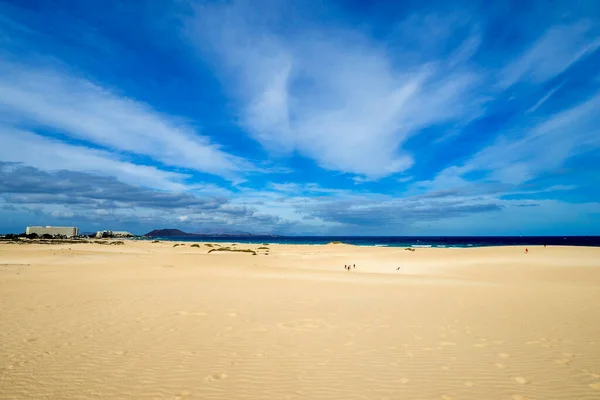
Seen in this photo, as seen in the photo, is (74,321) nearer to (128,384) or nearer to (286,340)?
(128,384)

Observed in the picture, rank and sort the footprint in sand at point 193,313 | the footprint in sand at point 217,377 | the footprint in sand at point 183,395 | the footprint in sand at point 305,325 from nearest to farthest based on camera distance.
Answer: the footprint in sand at point 183,395 → the footprint in sand at point 217,377 → the footprint in sand at point 305,325 → the footprint in sand at point 193,313

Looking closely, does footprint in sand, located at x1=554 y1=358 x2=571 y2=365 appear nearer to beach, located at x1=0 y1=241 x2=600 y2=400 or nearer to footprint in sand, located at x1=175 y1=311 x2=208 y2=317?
beach, located at x1=0 y1=241 x2=600 y2=400

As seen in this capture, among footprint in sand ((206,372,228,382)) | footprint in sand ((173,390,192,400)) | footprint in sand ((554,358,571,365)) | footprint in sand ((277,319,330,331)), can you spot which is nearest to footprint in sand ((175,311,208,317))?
footprint in sand ((277,319,330,331))

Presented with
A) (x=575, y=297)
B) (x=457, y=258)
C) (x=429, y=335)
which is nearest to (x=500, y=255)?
(x=457, y=258)

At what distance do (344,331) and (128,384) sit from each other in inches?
206

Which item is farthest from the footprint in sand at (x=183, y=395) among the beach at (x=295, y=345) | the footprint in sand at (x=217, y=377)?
the footprint in sand at (x=217, y=377)

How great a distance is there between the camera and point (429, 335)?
8062mm

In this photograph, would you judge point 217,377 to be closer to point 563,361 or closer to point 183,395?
point 183,395

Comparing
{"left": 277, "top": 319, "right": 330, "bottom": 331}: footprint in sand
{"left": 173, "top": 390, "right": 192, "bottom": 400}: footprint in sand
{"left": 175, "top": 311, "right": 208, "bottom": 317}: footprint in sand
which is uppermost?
{"left": 173, "top": 390, "right": 192, "bottom": 400}: footprint in sand

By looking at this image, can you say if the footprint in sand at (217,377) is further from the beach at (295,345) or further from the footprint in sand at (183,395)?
the footprint in sand at (183,395)

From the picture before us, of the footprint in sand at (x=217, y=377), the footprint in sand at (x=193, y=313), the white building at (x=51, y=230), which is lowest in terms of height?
the footprint in sand at (x=193, y=313)

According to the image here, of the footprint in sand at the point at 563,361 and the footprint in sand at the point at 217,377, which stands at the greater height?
the footprint in sand at the point at 217,377

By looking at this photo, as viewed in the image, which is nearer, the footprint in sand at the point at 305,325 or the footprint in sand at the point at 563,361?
the footprint in sand at the point at 563,361

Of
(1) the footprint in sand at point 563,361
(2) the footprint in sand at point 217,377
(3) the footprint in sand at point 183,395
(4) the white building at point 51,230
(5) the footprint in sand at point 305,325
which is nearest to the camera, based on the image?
(3) the footprint in sand at point 183,395
